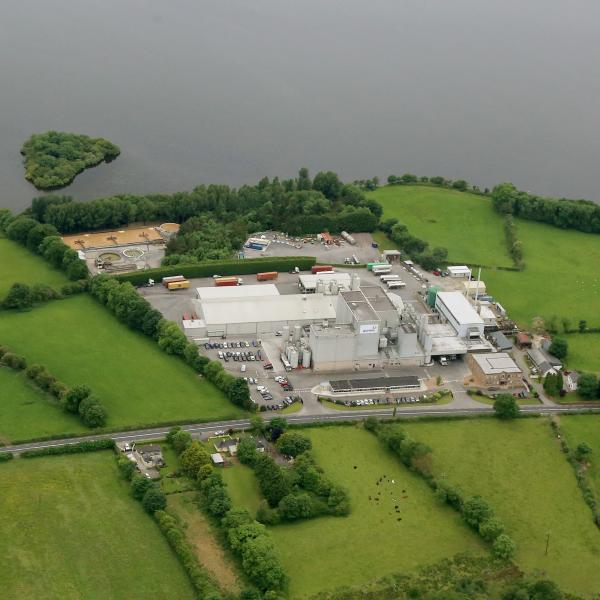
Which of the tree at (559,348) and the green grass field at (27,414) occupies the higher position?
the tree at (559,348)

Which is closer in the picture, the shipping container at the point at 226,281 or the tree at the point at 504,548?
the tree at the point at 504,548

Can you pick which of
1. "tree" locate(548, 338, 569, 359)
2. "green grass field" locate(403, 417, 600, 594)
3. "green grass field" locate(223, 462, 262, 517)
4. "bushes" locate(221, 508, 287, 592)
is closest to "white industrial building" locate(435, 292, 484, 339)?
"tree" locate(548, 338, 569, 359)

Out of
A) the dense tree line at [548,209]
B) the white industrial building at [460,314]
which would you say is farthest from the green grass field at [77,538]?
the dense tree line at [548,209]

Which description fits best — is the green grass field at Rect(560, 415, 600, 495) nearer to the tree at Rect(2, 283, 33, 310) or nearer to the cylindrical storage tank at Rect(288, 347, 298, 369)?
the cylindrical storage tank at Rect(288, 347, 298, 369)

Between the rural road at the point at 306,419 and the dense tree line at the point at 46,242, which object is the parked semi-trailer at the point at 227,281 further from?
the rural road at the point at 306,419

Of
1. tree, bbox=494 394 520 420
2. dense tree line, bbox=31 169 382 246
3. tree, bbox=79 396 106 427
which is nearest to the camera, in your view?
tree, bbox=79 396 106 427

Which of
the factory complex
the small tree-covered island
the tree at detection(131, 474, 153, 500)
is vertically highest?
the small tree-covered island
